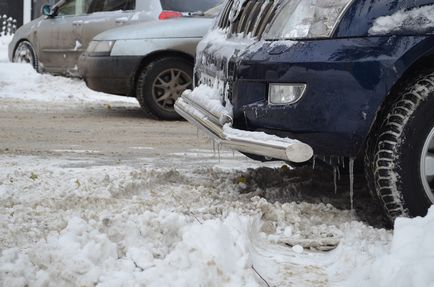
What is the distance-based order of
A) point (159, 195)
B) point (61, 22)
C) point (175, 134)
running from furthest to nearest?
1. point (61, 22)
2. point (175, 134)
3. point (159, 195)

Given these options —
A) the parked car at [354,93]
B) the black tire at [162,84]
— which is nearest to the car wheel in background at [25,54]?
the black tire at [162,84]

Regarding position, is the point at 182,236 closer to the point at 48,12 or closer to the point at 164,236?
the point at 164,236

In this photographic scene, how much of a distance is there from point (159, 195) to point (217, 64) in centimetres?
86

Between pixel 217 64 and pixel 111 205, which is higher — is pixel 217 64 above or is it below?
above

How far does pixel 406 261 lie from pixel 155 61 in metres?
6.59

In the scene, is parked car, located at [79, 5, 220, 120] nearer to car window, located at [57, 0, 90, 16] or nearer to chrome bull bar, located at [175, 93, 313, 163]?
car window, located at [57, 0, 90, 16]

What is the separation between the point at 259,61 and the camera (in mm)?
4441

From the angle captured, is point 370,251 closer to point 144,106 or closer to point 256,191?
point 256,191

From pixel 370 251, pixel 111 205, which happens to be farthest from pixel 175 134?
pixel 370 251

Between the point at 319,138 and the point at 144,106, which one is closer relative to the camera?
the point at 319,138

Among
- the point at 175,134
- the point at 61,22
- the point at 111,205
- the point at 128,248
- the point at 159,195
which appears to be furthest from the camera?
the point at 61,22

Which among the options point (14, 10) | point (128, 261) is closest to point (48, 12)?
point (128, 261)

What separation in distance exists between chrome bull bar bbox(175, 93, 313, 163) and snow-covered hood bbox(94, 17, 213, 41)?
4467 millimetres

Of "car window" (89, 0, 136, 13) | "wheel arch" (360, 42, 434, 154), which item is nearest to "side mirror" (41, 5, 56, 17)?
"car window" (89, 0, 136, 13)
